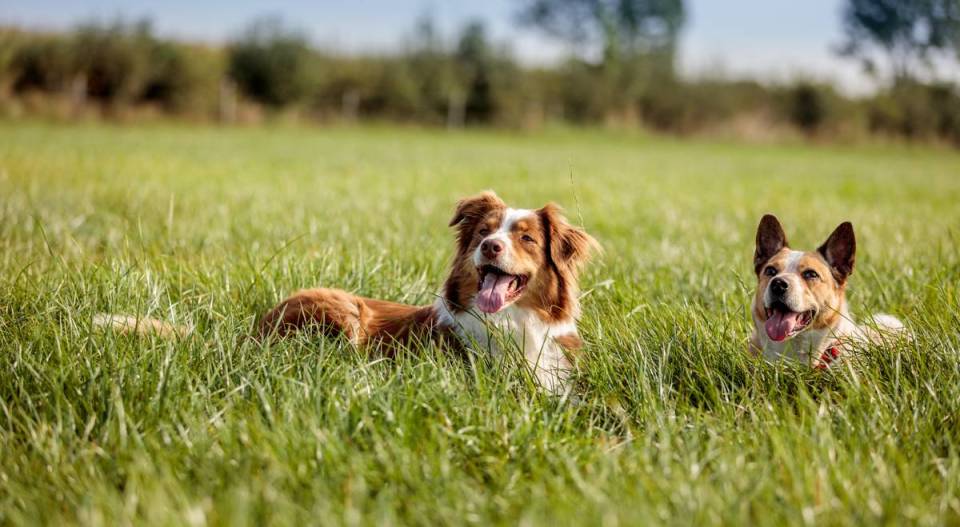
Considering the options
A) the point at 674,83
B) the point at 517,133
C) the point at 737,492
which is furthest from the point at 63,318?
the point at 674,83

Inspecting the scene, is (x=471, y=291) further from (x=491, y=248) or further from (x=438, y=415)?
(x=438, y=415)

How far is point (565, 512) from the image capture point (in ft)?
6.73

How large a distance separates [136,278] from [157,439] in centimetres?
155

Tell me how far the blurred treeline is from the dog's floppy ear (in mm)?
35728

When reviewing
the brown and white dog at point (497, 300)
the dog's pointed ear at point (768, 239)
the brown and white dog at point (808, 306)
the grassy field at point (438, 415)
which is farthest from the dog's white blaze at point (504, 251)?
the dog's pointed ear at point (768, 239)

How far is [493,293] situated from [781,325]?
126 cm

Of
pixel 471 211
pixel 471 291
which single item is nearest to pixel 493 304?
pixel 471 291

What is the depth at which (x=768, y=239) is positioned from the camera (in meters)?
3.92

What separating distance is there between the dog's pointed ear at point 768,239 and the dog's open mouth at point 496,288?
125 centimetres

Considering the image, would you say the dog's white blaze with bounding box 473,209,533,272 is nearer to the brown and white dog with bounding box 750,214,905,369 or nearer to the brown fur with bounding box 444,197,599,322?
the brown fur with bounding box 444,197,599,322

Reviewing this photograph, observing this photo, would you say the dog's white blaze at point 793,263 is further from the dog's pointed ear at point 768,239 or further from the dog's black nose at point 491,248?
the dog's black nose at point 491,248

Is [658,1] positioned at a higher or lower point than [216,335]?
higher

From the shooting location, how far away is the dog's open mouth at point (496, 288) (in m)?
3.38

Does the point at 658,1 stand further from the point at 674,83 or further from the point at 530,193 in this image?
the point at 530,193
